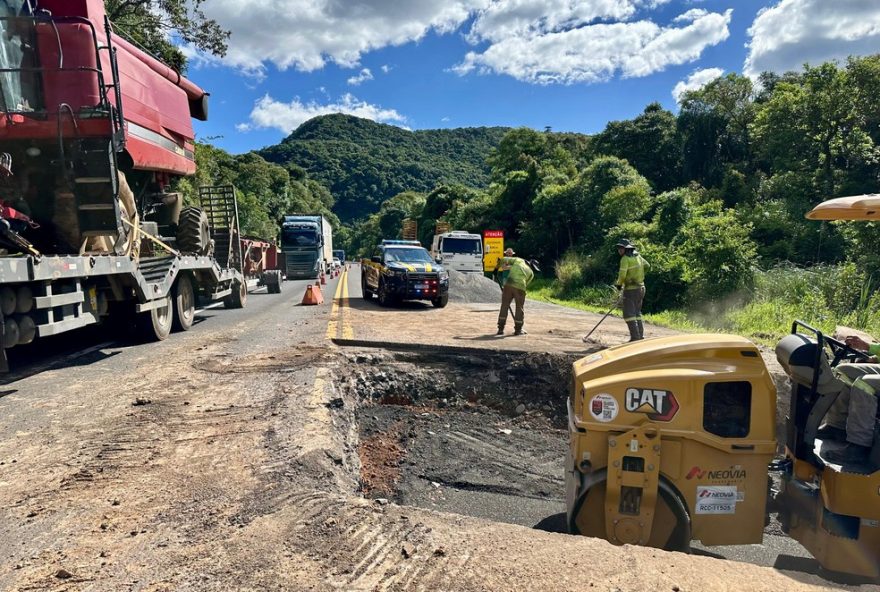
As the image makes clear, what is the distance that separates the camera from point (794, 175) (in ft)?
84.4

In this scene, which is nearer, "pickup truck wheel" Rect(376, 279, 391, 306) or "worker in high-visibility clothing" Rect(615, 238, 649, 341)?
"worker in high-visibility clothing" Rect(615, 238, 649, 341)

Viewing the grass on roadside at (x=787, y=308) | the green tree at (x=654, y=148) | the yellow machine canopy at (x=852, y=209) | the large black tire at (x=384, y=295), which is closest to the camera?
the yellow machine canopy at (x=852, y=209)

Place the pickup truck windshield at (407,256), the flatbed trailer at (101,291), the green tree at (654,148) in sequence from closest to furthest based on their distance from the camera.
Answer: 1. the flatbed trailer at (101,291)
2. the pickup truck windshield at (407,256)
3. the green tree at (654,148)

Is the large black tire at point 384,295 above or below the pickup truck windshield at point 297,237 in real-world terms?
below

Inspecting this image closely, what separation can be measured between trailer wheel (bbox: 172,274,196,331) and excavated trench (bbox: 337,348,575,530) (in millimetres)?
3932

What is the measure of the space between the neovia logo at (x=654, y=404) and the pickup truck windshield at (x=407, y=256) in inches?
442

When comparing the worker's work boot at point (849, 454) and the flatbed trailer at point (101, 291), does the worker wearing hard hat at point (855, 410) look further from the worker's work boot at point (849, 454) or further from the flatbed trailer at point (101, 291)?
the flatbed trailer at point (101, 291)

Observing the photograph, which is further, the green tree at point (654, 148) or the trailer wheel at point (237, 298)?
the green tree at point (654, 148)

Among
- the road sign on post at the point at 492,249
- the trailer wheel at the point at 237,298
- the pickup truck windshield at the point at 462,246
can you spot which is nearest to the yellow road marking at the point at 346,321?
the trailer wheel at the point at 237,298

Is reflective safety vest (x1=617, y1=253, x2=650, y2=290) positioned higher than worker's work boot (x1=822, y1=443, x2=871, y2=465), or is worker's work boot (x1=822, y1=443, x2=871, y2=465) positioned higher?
reflective safety vest (x1=617, y1=253, x2=650, y2=290)

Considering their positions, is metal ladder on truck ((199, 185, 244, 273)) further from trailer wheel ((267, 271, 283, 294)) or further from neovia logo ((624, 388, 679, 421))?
neovia logo ((624, 388, 679, 421))

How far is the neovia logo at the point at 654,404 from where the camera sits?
327cm

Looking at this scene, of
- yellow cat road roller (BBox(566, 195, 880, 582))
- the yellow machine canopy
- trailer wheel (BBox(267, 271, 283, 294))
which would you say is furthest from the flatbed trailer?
trailer wheel (BBox(267, 271, 283, 294))

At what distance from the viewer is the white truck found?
25547 mm
